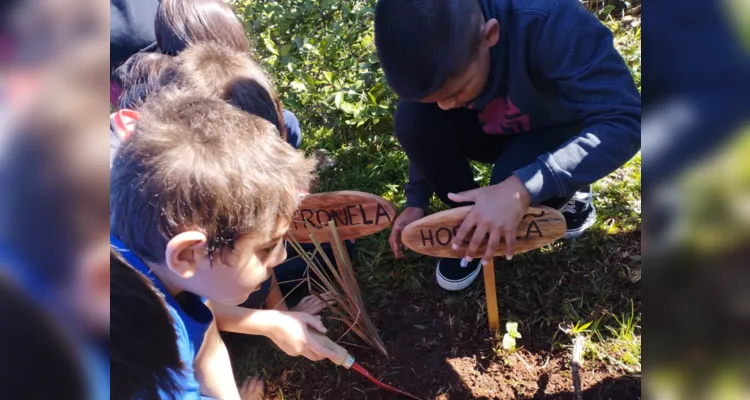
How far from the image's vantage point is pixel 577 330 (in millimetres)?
1473

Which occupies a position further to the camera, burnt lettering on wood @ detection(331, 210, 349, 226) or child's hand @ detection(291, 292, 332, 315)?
child's hand @ detection(291, 292, 332, 315)

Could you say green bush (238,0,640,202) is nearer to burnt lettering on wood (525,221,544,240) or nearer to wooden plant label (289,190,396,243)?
wooden plant label (289,190,396,243)

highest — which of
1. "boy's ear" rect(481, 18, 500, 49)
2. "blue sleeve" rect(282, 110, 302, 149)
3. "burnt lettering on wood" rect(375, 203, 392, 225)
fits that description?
"boy's ear" rect(481, 18, 500, 49)

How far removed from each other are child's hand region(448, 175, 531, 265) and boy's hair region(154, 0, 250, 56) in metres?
0.97

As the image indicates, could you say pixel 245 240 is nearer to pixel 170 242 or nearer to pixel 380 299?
pixel 170 242

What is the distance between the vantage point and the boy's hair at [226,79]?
1.40m

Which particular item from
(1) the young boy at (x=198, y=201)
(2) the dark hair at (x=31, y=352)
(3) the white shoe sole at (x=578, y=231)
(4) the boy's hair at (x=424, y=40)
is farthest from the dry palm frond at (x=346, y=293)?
(2) the dark hair at (x=31, y=352)

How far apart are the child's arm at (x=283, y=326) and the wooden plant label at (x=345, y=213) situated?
23cm

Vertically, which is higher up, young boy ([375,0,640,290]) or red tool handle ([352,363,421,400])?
young boy ([375,0,640,290])

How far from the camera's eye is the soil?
55.9 inches

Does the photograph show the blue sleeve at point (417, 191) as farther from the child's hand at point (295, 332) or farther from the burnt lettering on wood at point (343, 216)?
the child's hand at point (295, 332)

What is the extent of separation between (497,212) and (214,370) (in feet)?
2.40

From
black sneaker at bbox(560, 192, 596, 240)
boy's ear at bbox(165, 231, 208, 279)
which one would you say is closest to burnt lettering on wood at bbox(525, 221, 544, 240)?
black sneaker at bbox(560, 192, 596, 240)

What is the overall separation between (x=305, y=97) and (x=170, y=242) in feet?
4.54
